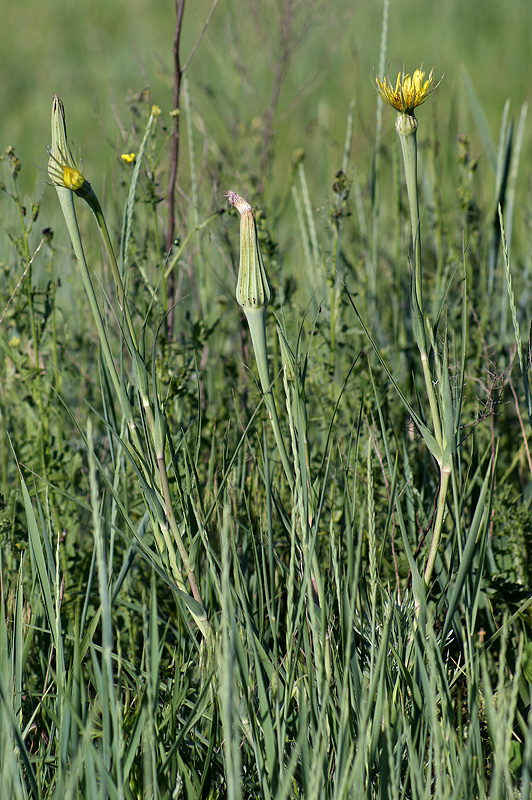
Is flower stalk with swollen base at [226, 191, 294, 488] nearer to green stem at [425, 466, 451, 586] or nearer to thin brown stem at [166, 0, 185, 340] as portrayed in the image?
green stem at [425, 466, 451, 586]

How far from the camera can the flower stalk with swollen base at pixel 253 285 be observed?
0.61m

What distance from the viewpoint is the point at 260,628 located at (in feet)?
2.45

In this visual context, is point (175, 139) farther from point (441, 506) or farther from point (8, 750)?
point (8, 750)

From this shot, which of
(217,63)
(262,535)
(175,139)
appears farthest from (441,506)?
(217,63)

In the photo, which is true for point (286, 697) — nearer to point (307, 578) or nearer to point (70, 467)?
point (307, 578)

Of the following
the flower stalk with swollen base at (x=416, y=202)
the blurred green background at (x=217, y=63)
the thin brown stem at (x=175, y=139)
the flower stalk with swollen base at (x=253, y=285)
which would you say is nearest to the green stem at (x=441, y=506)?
the flower stalk with swollen base at (x=416, y=202)

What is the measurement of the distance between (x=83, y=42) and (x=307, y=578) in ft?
21.3

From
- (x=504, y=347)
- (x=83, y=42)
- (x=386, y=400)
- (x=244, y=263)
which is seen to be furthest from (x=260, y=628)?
(x=83, y=42)

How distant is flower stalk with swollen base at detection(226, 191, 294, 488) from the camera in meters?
0.61

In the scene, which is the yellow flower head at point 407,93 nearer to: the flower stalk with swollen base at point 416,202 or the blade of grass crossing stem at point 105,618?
the flower stalk with swollen base at point 416,202

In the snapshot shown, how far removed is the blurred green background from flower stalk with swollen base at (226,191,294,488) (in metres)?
2.15

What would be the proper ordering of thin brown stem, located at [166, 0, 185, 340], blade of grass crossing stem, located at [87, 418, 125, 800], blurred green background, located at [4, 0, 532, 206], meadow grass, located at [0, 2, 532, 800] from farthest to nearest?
blurred green background, located at [4, 0, 532, 206] < thin brown stem, located at [166, 0, 185, 340] < meadow grass, located at [0, 2, 532, 800] < blade of grass crossing stem, located at [87, 418, 125, 800]

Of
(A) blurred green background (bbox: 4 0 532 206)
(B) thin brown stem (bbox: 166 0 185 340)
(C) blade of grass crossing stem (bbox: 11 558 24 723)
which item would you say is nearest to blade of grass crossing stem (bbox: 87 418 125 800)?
(C) blade of grass crossing stem (bbox: 11 558 24 723)

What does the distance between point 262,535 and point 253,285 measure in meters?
0.32
